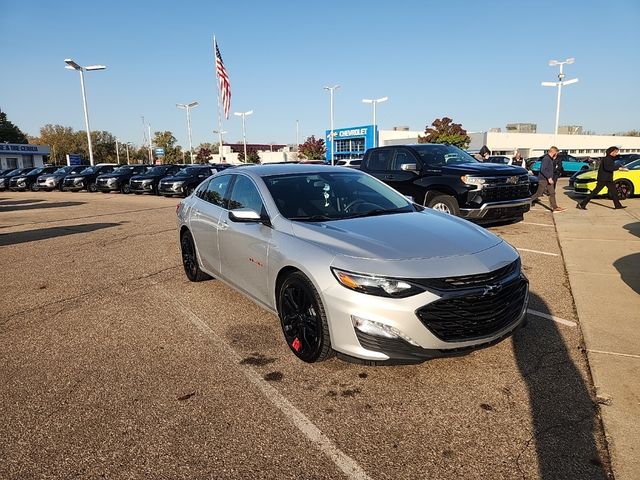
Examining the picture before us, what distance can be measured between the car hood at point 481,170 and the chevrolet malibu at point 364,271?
13.9ft

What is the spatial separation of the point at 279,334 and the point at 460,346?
5.62 ft

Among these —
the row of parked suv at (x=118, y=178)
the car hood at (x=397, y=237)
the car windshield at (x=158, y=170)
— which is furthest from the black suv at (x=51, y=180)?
the car hood at (x=397, y=237)

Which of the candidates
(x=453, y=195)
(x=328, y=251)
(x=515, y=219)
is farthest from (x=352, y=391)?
(x=515, y=219)

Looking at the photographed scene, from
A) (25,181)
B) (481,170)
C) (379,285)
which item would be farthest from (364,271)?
(25,181)

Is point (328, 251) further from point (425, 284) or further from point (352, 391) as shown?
point (352, 391)

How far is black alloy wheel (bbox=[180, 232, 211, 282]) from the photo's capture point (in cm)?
554

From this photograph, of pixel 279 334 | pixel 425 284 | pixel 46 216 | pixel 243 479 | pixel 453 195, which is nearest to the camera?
pixel 243 479

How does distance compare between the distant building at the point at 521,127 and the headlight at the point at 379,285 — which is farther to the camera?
the distant building at the point at 521,127

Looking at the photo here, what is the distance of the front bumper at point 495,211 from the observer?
314 inches

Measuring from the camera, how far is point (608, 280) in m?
5.43

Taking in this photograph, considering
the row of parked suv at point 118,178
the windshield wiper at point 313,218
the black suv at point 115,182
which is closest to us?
the windshield wiper at point 313,218

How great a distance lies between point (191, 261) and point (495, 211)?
550cm

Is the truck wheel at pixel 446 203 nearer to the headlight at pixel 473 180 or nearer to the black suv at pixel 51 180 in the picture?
the headlight at pixel 473 180

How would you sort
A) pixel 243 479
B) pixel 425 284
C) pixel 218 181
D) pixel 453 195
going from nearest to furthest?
pixel 243 479 → pixel 425 284 → pixel 218 181 → pixel 453 195
